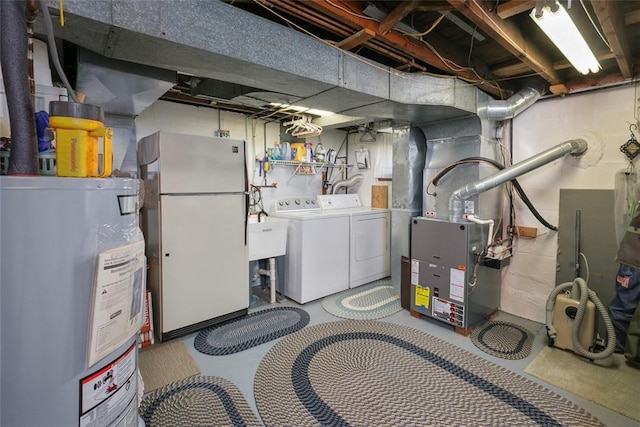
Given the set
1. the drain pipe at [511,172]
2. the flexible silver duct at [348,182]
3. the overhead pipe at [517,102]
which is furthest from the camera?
the flexible silver duct at [348,182]

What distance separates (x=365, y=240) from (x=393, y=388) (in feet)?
6.96

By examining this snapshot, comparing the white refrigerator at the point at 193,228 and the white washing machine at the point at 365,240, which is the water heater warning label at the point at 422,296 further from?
the white refrigerator at the point at 193,228

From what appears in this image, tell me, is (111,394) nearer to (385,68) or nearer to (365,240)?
(385,68)

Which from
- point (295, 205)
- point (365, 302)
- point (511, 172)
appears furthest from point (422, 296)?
point (295, 205)

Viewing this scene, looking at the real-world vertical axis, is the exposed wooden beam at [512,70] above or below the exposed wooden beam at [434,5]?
above

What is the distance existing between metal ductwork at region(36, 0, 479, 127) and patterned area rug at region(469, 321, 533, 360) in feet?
6.89

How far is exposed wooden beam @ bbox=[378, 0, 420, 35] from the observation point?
5.21 feet

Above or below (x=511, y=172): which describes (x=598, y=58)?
above

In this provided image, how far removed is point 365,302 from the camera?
3.53 metres

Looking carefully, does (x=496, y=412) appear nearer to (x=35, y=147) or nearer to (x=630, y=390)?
(x=630, y=390)

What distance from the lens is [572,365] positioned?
235 cm

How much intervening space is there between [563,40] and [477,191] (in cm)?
125

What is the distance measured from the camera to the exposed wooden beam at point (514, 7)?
1.59m

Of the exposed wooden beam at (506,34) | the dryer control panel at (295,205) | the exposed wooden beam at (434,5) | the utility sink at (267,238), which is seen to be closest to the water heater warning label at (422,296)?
the utility sink at (267,238)
